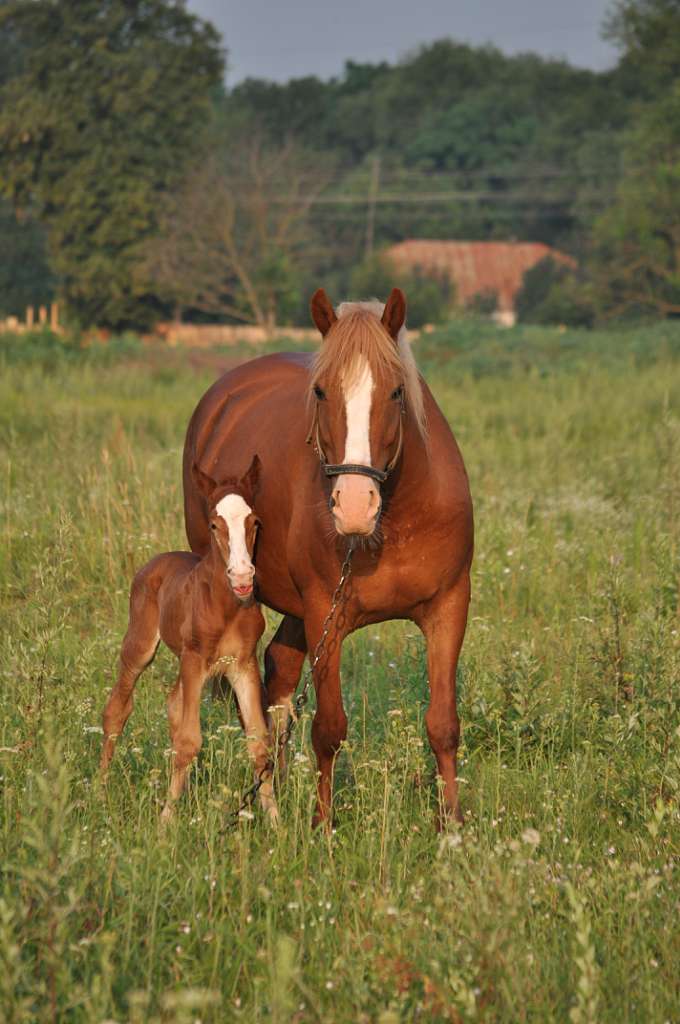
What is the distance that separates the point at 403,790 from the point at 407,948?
139 cm

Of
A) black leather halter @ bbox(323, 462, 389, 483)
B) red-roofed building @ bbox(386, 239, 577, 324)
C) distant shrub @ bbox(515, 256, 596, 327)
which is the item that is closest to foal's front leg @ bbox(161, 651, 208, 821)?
black leather halter @ bbox(323, 462, 389, 483)

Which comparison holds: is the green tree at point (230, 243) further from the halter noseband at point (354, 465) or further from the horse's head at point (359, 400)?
the horse's head at point (359, 400)

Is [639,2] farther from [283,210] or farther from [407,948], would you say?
[407,948]

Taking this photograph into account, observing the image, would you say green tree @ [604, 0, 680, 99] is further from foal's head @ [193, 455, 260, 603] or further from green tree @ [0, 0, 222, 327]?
foal's head @ [193, 455, 260, 603]

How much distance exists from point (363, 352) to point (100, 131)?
48.9 meters

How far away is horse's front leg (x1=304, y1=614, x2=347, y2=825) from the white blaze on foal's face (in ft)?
1.44

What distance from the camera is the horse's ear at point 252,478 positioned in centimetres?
537

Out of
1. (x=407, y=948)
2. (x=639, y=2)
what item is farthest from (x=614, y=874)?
(x=639, y=2)

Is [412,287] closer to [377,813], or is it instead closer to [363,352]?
[363,352]

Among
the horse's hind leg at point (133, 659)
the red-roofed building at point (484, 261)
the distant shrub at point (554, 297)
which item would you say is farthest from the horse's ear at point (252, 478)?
the red-roofed building at point (484, 261)

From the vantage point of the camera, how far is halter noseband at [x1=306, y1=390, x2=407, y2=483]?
4.57 meters

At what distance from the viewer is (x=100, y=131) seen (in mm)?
50750

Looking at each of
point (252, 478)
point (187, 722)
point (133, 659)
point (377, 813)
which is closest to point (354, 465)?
point (252, 478)

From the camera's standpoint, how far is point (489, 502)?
11234mm
